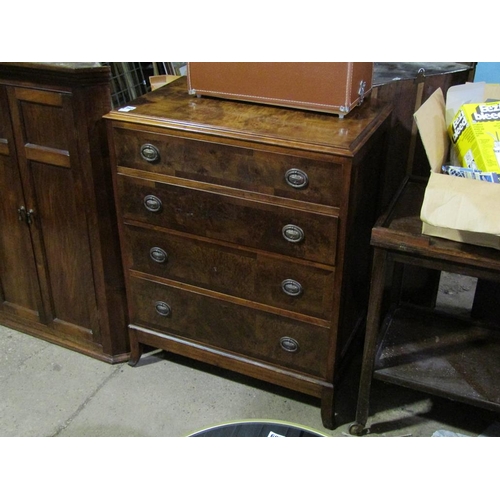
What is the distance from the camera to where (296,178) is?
1659mm

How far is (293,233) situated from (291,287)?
0.60 feet

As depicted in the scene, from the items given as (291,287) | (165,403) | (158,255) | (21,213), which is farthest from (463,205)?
(21,213)

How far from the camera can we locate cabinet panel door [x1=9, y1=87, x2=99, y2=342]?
6.39 ft

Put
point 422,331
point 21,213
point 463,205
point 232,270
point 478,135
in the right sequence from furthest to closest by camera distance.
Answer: point 21,213
point 422,331
point 232,270
point 478,135
point 463,205

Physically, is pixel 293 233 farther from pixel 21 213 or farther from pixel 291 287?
pixel 21 213

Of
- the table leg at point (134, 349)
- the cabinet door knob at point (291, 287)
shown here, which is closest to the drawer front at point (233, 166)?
the cabinet door knob at point (291, 287)

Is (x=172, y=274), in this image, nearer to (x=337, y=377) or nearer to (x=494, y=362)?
(x=337, y=377)

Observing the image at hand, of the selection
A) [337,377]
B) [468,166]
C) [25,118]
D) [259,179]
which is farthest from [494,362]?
[25,118]

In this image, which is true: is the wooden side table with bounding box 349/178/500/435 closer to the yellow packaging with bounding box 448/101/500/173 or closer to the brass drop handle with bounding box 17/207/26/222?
the yellow packaging with bounding box 448/101/500/173

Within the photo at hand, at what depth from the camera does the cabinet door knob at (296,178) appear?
5.41 ft

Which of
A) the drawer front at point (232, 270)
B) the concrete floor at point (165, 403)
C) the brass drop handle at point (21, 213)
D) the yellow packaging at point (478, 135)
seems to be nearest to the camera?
the yellow packaging at point (478, 135)

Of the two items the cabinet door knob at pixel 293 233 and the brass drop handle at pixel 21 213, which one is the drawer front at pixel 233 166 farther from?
the brass drop handle at pixel 21 213

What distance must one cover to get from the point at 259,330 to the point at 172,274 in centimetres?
34

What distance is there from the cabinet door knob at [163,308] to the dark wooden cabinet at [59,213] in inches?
7.0
